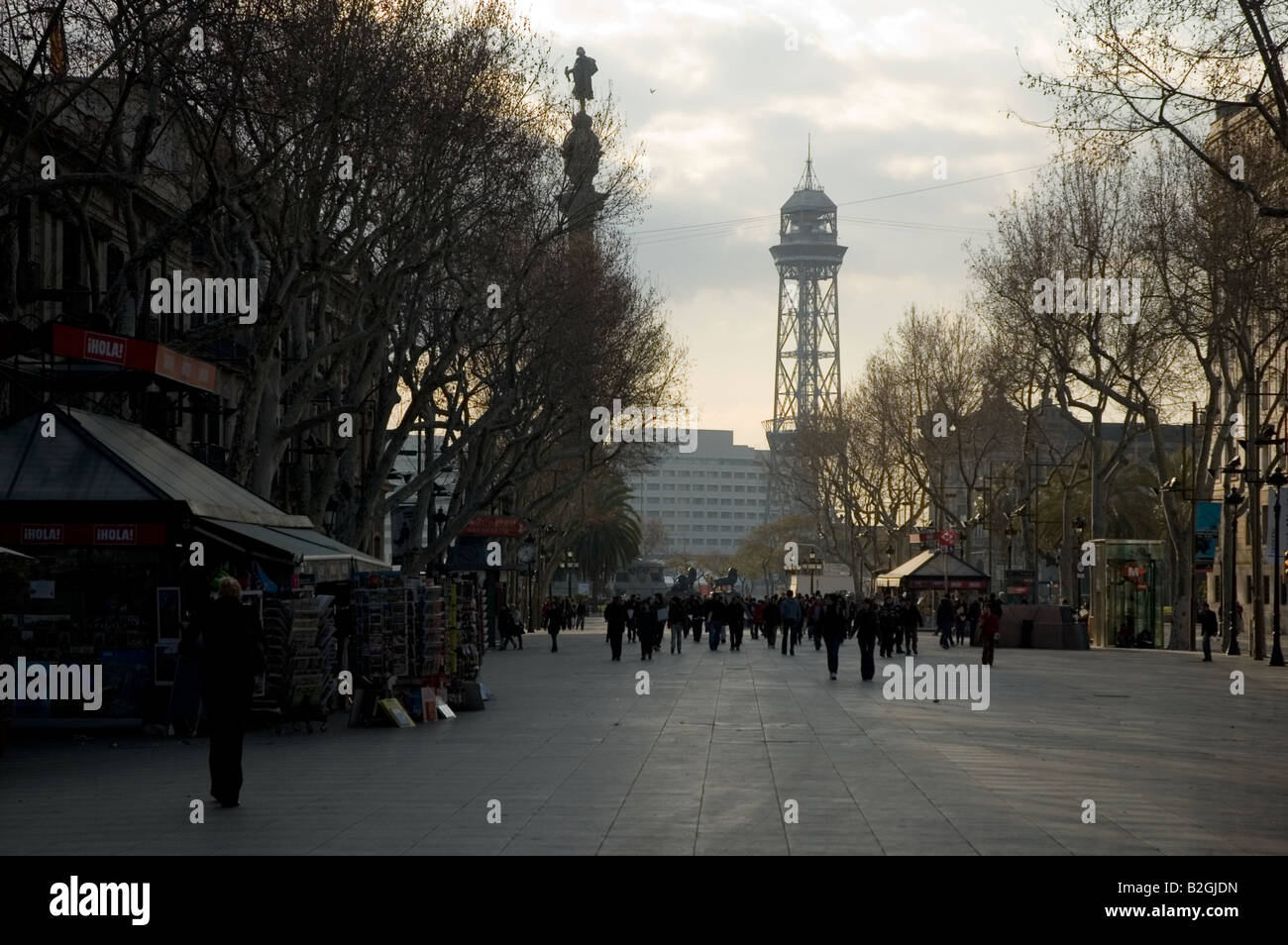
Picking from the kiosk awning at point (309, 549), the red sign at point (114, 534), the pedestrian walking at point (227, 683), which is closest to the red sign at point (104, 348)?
the red sign at point (114, 534)

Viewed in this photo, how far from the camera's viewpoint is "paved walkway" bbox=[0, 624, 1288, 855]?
11.1 metres

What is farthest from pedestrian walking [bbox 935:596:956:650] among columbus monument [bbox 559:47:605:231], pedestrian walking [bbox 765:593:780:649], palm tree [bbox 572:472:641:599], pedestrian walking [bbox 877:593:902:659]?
palm tree [bbox 572:472:641:599]

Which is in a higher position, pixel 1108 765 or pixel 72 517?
pixel 72 517

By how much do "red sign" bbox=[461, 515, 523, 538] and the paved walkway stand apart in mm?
23705

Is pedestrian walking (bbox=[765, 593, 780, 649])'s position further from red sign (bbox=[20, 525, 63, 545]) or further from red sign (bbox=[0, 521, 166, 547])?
red sign (bbox=[20, 525, 63, 545])

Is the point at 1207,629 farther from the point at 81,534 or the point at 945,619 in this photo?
the point at 81,534

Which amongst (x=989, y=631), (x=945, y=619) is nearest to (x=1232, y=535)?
(x=945, y=619)

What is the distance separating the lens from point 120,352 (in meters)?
18.8
